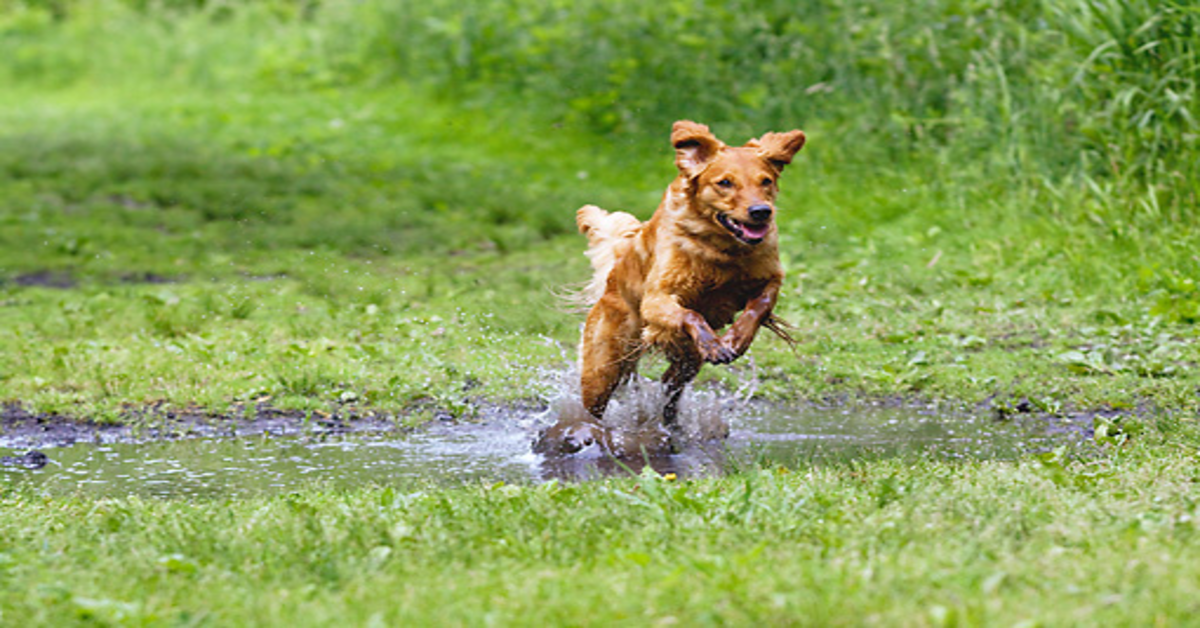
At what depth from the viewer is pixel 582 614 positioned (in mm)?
3424

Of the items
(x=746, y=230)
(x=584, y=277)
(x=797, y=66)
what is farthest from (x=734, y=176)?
(x=797, y=66)

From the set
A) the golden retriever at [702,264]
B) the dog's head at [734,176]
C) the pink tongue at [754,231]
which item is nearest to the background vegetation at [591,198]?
the golden retriever at [702,264]

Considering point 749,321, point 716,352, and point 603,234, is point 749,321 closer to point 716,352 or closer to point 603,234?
point 716,352

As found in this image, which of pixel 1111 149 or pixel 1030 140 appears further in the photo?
pixel 1030 140

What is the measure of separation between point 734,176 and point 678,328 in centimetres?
65

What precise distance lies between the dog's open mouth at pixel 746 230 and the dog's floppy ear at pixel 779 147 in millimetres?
361

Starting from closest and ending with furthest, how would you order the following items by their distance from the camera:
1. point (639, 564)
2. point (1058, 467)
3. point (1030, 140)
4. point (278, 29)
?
point (639, 564) → point (1058, 467) → point (1030, 140) → point (278, 29)

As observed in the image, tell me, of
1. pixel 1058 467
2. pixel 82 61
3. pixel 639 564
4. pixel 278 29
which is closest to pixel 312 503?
pixel 639 564

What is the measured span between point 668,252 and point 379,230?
6.87 meters

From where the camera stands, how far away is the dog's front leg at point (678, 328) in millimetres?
5496

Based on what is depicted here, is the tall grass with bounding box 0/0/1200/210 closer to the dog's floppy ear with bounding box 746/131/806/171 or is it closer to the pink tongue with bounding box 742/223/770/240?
the dog's floppy ear with bounding box 746/131/806/171

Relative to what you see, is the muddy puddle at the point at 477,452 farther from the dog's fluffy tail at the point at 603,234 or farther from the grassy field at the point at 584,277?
the dog's fluffy tail at the point at 603,234

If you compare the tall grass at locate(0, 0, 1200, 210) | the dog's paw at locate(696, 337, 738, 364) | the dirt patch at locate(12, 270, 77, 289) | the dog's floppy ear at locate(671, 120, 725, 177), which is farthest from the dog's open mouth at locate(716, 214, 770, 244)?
the dirt patch at locate(12, 270, 77, 289)

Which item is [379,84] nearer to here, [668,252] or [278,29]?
[278,29]
